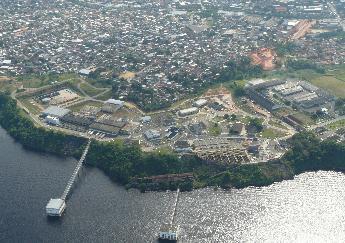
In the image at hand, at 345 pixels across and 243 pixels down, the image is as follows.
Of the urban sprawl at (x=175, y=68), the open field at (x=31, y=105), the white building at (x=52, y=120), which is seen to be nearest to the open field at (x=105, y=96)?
the urban sprawl at (x=175, y=68)

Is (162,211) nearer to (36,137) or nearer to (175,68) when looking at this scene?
(36,137)

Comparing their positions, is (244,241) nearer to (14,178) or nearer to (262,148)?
(262,148)

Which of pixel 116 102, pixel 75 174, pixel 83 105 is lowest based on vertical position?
pixel 83 105

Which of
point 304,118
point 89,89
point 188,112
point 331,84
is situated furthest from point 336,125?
point 89,89

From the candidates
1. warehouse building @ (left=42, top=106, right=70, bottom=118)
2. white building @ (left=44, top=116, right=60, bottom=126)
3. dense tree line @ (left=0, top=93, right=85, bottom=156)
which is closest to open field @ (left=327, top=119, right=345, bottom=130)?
dense tree line @ (left=0, top=93, right=85, bottom=156)

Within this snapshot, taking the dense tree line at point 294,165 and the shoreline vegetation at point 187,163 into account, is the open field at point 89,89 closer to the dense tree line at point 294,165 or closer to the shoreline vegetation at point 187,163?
the shoreline vegetation at point 187,163

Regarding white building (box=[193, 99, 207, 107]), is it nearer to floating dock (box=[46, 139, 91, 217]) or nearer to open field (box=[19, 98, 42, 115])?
open field (box=[19, 98, 42, 115])
